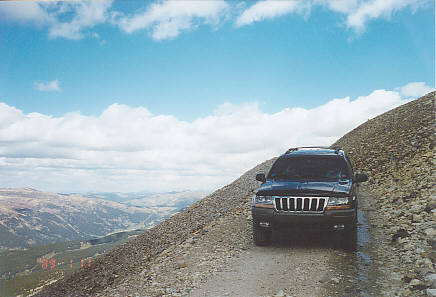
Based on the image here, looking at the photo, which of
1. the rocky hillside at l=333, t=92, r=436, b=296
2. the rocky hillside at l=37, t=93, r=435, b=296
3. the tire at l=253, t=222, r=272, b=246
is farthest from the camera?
the tire at l=253, t=222, r=272, b=246

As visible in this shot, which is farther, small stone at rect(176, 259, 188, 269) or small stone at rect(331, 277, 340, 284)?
small stone at rect(176, 259, 188, 269)

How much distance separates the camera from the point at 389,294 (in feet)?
20.2

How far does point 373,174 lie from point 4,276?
9347 inches

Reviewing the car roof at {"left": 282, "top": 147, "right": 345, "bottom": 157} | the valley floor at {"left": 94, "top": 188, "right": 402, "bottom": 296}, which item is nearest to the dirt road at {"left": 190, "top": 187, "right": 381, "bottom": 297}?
the valley floor at {"left": 94, "top": 188, "right": 402, "bottom": 296}

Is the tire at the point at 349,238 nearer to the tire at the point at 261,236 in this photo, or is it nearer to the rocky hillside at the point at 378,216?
the rocky hillside at the point at 378,216

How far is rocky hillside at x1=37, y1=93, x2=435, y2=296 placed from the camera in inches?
334

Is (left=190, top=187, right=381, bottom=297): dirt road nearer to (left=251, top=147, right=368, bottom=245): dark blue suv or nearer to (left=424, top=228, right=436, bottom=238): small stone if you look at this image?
(left=251, top=147, right=368, bottom=245): dark blue suv

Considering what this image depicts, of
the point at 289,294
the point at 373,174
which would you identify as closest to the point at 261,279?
the point at 289,294

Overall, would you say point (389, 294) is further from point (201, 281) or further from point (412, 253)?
point (201, 281)

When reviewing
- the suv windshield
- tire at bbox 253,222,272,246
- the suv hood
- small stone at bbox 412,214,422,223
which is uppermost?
the suv windshield

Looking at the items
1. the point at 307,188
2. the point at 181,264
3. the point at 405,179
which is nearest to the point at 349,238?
the point at 307,188

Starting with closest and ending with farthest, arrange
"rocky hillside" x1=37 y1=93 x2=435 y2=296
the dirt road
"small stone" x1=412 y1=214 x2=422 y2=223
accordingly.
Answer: the dirt road < "rocky hillside" x1=37 y1=93 x2=435 y2=296 < "small stone" x1=412 y1=214 x2=422 y2=223

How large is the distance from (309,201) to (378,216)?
579 centimetres

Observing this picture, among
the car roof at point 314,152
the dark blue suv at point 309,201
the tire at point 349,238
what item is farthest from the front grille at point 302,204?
the car roof at point 314,152
